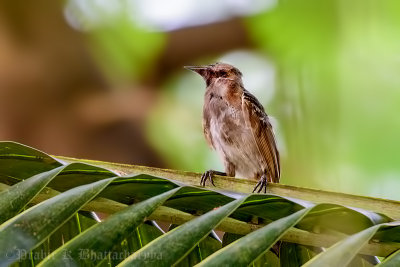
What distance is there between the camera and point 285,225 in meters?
1.41

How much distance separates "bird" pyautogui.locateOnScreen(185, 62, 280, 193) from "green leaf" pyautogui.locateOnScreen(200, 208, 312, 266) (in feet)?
8.24

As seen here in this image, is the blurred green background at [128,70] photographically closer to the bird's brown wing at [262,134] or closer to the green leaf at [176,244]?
the bird's brown wing at [262,134]

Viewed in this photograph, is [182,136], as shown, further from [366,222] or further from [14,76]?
[366,222]

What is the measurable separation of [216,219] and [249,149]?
2562 mm

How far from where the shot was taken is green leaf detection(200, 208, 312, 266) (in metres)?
1.33

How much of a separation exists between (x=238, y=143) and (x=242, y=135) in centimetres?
5

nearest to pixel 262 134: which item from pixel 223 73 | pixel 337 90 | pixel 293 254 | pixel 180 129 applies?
pixel 223 73

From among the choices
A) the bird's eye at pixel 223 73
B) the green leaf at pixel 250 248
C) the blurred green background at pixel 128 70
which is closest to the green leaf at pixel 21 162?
the green leaf at pixel 250 248

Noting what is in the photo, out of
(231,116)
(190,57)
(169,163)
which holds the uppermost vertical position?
(190,57)

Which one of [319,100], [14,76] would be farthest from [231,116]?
[14,76]

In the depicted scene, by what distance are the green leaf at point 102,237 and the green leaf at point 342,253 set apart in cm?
35

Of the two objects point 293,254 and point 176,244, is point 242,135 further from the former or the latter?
point 176,244

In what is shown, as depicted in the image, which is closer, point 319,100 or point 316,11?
point 319,100

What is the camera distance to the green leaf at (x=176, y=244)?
1341 mm
